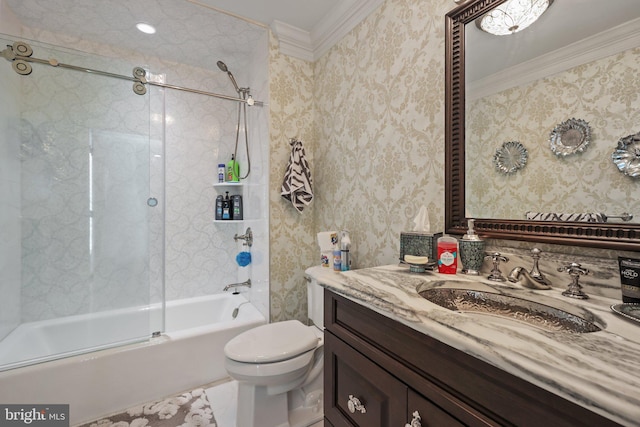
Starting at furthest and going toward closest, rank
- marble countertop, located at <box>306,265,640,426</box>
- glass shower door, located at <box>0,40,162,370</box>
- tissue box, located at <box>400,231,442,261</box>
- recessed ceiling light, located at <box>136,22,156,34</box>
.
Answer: recessed ceiling light, located at <box>136,22,156,34</box> → glass shower door, located at <box>0,40,162,370</box> → tissue box, located at <box>400,231,442,261</box> → marble countertop, located at <box>306,265,640,426</box>

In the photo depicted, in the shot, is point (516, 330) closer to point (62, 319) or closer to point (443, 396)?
point (443, 396)

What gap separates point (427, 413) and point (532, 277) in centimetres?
52

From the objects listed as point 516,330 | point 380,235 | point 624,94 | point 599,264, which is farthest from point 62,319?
point 624,94

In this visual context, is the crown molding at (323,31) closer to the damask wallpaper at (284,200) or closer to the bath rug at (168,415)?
the damask wallpaper at (284,200)

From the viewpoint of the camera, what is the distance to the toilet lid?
1230 millimetres

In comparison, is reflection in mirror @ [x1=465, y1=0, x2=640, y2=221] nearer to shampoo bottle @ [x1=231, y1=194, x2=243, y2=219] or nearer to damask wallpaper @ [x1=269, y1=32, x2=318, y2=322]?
damask wallpaper @ [x1=269, y1=32, x2=318, y2=322]

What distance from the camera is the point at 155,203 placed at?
1.88m

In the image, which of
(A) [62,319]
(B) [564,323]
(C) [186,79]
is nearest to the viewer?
(B) [564,323]

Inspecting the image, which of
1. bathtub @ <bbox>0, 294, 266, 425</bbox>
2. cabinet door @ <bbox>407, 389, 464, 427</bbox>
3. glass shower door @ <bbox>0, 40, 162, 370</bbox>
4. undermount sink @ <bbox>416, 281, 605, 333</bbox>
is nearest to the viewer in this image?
cabinet door @ <bbox>407, 389, 464, 427</bbox>

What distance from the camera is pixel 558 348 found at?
1.38 ft

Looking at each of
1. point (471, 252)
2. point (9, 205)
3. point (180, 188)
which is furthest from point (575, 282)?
point (9, 205)

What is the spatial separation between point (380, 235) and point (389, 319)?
2.62ft

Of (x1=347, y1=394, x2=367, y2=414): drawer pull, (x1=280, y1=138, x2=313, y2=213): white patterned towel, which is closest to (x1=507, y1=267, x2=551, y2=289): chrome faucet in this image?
(x1=347, y1=394, x2=367, y2=414): drawer pull

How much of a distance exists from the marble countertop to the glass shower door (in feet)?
5.82
